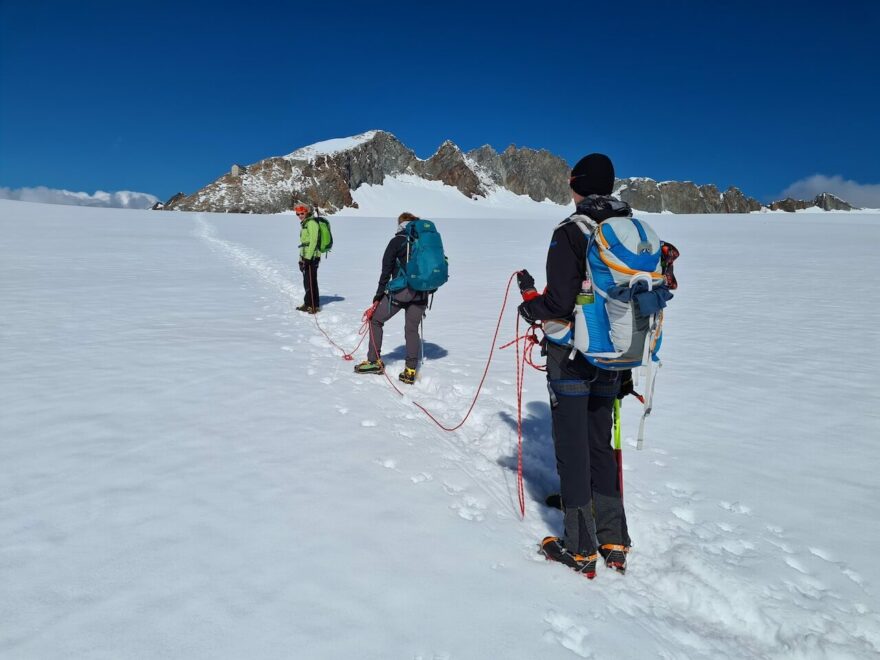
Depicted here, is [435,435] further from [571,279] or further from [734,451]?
[734,451]

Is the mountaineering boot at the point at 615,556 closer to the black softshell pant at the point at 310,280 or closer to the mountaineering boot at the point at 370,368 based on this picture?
the mountaineering boot at the point at 370,368

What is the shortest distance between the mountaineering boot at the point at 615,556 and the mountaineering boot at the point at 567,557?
12 cm

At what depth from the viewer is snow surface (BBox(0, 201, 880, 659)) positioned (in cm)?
237

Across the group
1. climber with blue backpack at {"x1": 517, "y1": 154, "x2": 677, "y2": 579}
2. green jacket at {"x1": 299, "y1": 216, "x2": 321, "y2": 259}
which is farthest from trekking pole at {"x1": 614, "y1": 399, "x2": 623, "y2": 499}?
green jacket at {"x1": 299, "y1": 216, "x2": 321, "y2": 259}

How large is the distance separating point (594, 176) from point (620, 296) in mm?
797

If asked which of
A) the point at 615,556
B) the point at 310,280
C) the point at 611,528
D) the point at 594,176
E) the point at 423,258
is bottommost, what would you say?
the point at 615,556

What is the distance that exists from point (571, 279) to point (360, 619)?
2.19 m

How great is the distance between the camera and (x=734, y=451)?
15.5 ft

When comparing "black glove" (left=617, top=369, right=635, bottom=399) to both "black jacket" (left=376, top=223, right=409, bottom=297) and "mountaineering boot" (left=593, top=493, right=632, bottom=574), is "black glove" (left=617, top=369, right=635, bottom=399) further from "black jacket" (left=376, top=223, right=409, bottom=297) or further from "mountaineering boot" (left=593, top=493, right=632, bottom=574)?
"black jacket" (left=376, top=223, right=409, bottom=297)

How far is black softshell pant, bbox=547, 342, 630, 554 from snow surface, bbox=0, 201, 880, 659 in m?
0.31

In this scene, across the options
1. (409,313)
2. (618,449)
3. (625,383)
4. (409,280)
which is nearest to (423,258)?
(409,280)

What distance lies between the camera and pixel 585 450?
3133mm

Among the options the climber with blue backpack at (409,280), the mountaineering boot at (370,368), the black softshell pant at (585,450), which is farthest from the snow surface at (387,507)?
the climber with blue backpack at (409,280)

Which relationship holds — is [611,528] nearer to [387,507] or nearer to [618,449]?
[618,449]
